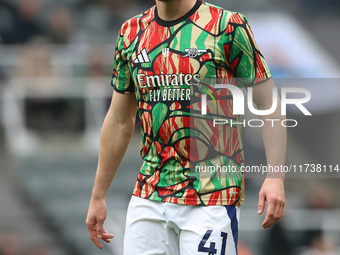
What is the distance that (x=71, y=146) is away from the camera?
35.7 ft

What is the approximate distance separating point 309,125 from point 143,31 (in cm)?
773

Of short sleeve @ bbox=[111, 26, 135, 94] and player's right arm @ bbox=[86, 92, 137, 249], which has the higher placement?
short sleeve @ bbox=[111, 26, 135, 94]

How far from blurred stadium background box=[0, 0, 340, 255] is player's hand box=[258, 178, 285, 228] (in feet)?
18.4

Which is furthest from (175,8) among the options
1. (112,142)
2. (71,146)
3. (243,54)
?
(71,146)

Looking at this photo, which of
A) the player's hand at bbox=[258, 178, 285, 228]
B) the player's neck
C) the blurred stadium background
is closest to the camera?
the player's hand at bbox=[258, 178, 285, 228]

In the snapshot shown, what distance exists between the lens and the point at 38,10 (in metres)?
11.9

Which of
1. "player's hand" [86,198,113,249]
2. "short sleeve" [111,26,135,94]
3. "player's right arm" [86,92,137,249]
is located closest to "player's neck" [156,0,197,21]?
"short sleeve" [111,26,135,94]

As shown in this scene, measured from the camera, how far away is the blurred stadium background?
31.1 feet

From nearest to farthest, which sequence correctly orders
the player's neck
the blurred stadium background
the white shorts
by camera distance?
the white shorts → the player's neck → the blurred stadium background

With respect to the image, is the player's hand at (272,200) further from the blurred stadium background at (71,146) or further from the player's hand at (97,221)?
the blurred stadium background at (71,146)

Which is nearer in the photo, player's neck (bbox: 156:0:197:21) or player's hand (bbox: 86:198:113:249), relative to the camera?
player's neck (bbox: 156:0:197:21)

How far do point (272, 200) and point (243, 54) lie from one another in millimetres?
710

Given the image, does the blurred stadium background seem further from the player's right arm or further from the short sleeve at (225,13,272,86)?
the short sleeve at (225,13,272,86)

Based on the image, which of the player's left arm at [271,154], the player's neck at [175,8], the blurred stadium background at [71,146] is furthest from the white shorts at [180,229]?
the blurred stadium background at [71,146]
